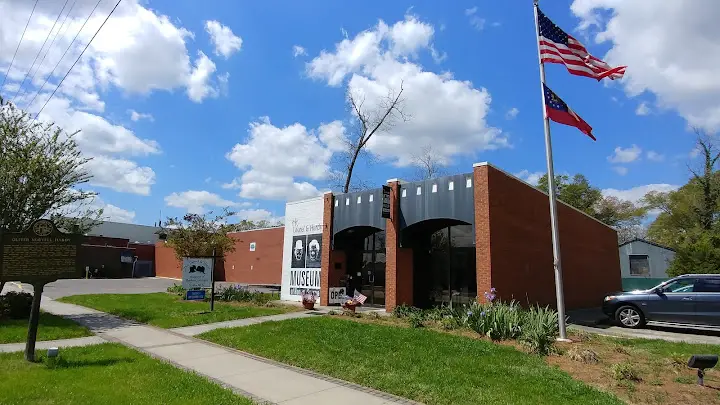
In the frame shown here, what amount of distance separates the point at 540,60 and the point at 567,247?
11048 millimetres

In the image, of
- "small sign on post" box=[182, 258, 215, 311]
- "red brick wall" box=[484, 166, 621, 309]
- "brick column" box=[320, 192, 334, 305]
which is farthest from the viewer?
"brick column" box=[320, 192, 334, 305]

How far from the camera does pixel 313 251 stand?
21.6m

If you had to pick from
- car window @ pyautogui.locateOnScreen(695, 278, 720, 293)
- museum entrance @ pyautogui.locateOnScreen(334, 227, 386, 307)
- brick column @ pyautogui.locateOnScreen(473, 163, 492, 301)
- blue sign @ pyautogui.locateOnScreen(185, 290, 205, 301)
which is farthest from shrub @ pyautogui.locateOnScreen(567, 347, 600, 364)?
blue sign @ pyautogui.locateOnScreen(185, 290, 205, 301)

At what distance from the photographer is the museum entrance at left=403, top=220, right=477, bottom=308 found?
17000 mm

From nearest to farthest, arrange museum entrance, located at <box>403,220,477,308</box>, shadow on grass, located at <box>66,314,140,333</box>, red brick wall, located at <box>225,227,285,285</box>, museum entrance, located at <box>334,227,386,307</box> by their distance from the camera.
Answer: shadow on grass, located at <box>66,314,140,333</box>, museum entrance, located at <box>403,220,477,308</box>, museum entrance, located at <box>334,227,386,307</box>, red brick wall, located at <box>225,227,285,285</box>

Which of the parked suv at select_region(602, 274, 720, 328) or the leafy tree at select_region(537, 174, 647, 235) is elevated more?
the leafy tree at select_region(537, 174, 647, 235)

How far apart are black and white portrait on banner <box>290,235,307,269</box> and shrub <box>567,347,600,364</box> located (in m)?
15.0

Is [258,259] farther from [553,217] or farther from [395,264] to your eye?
[553,217]

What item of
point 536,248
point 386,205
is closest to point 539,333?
point 386,205

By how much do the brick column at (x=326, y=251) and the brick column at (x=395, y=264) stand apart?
354cm

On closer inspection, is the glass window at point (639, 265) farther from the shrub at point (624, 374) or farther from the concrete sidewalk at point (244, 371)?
the concrete sidewalk at point (244, 371)

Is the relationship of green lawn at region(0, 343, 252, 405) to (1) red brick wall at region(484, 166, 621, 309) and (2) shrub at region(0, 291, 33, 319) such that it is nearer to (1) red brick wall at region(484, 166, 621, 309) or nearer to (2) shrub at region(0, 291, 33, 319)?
(2) shrub at region(0, 291, 33, 319)

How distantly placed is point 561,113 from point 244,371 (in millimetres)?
9942

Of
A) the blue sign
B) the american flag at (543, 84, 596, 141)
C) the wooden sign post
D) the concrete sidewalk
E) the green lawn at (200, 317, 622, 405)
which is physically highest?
the american flag at (543, 84, 596, 141)
